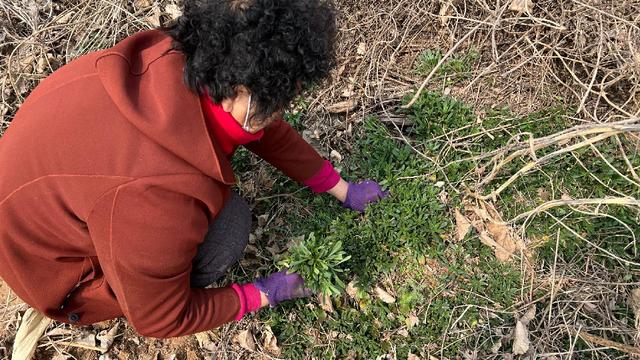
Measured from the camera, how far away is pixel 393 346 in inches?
92.9

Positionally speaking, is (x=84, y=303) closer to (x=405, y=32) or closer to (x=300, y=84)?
(x=300, y=84)

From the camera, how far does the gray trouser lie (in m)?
2.16

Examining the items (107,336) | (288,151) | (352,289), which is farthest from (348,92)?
(107,336)

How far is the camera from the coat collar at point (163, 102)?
145cm

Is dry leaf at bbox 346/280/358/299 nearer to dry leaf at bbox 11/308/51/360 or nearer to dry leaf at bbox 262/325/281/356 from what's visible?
dry leaf at bbox 262/325/281/356

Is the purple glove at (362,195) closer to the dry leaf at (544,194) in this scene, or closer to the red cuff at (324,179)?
the red cuff at (324,179)

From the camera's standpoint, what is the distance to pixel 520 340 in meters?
2.20

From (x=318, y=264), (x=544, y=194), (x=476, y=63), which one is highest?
(x=318, y=264)

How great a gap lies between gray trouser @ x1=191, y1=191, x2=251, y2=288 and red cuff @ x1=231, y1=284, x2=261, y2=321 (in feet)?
0.40

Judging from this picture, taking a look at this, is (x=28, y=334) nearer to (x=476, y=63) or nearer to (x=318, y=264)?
(x=318, y=264)

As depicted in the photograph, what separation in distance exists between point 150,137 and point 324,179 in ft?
3.70

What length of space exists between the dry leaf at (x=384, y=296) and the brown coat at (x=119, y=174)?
40.2 inches

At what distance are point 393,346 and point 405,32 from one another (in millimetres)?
1741

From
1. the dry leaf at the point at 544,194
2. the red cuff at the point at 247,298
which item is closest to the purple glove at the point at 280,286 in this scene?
the red cuff at the point at 247,298
